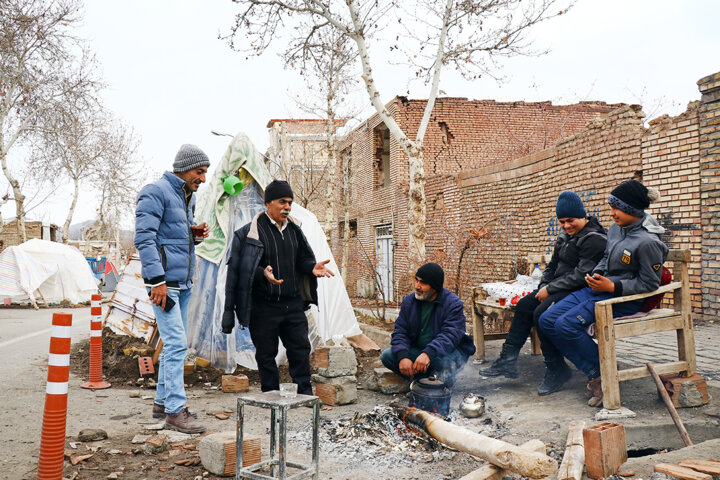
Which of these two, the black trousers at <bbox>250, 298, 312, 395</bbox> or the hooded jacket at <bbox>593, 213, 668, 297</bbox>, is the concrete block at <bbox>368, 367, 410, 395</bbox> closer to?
the black trousers at <bbox>250, 298, 312, 395</bbox>

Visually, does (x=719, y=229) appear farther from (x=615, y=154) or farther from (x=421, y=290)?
(x=421, y=290)

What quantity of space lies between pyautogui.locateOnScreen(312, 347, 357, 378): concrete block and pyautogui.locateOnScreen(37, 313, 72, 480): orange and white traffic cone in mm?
2733

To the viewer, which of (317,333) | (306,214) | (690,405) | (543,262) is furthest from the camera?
(306,214)

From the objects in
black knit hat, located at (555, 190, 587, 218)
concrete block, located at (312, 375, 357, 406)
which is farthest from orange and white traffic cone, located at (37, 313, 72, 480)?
black knit hat, located at (555, 190, 587, 218)

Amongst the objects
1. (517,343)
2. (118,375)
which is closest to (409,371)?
(517,343)

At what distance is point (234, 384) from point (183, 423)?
5.41 ft

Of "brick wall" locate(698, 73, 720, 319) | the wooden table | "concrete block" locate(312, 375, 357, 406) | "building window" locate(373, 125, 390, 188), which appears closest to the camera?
"concrete block" locate(312, 375, 357, 406)

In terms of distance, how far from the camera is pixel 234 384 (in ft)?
19.7

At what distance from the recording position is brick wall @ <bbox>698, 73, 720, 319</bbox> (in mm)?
7297

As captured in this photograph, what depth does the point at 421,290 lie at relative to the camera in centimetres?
512

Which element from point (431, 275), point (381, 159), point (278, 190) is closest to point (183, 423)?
point (278, 190)

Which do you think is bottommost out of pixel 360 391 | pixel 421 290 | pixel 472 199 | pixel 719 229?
pixel 360 391

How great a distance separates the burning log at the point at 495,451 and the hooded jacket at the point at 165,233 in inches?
93.5

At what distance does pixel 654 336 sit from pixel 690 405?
10.1 ft
